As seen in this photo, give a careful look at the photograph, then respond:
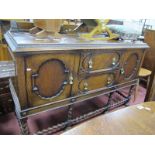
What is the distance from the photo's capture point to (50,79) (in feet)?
4.42

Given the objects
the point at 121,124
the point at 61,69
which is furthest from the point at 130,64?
the point at 121,124

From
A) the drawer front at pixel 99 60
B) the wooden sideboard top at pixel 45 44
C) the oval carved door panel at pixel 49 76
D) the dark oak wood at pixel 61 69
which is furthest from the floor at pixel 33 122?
the wooden sideboard top at pixel 45 44

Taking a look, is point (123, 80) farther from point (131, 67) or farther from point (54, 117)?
point (54, 117)

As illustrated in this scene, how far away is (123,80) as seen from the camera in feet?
6.68

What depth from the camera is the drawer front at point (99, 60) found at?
4.80 ft

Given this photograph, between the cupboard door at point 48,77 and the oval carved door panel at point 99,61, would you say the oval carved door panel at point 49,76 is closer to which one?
the cupboard door at point 48,77

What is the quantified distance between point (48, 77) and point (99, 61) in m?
0.56

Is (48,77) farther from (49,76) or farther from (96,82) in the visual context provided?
(96,82)

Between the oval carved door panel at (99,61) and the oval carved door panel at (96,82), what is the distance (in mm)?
109

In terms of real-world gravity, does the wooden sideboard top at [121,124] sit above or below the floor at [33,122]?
above

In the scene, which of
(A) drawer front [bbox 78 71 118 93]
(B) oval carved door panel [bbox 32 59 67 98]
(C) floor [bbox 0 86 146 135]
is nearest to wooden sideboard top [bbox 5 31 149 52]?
(B) oval carved door panel [bbox 32 59 67 98]

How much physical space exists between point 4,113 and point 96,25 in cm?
156

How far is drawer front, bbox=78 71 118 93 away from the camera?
1.61 meters
